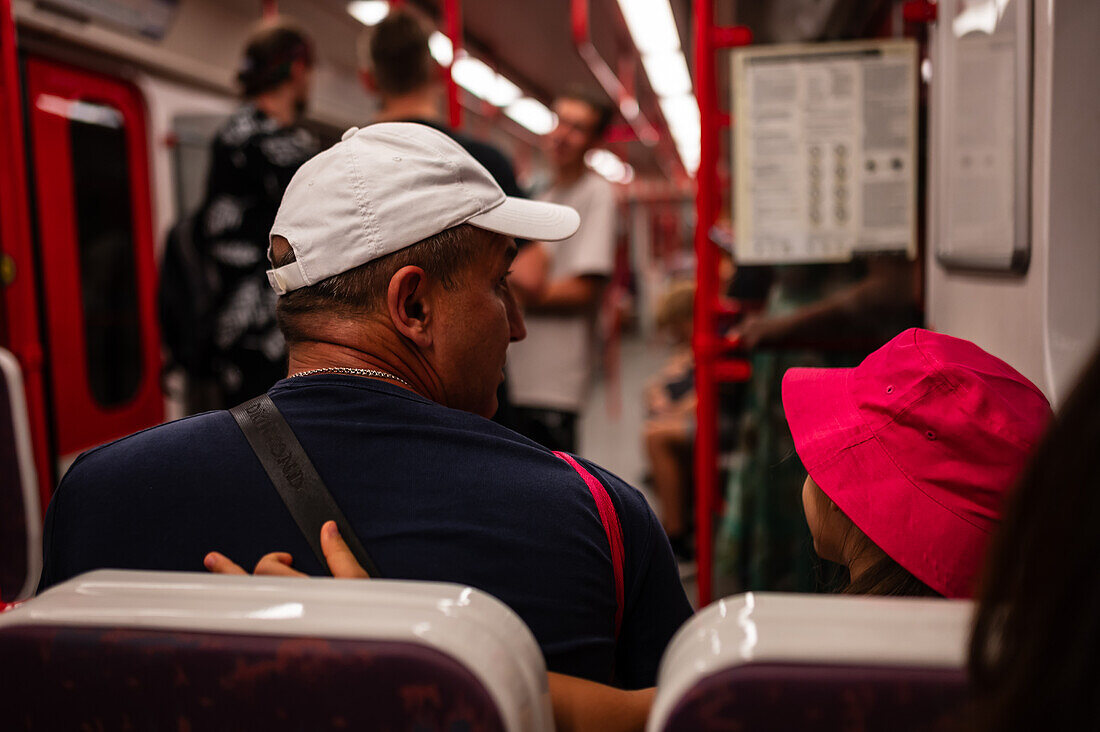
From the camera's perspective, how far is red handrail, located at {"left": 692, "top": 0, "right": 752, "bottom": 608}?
87.9 inches

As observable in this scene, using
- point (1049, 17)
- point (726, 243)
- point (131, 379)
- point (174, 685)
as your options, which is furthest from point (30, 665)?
point (131, 379)

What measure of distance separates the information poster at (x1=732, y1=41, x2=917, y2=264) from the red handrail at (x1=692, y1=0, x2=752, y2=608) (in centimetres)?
7

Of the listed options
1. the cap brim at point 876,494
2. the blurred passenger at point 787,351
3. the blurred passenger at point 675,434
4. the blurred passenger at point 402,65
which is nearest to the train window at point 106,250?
the blurred passenger at point 402,65

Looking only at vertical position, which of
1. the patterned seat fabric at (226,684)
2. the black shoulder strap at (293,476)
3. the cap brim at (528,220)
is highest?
the cap brim at (528,220)

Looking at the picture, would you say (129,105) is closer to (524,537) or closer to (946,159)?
(946,159)

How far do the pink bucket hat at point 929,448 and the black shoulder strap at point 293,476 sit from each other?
0.52 metres

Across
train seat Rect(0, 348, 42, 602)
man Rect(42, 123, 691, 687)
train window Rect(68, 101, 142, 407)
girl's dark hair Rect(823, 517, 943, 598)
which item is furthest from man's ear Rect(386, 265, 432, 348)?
train window Rect(68, 101, 142, 407)

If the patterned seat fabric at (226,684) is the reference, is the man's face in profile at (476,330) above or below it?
above

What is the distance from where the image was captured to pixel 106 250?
4.45 m

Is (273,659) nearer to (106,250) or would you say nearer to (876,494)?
(876,494)

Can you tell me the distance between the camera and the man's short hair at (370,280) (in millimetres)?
1101

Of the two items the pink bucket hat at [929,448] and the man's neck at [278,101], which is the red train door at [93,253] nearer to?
the man's neck at [278,101]

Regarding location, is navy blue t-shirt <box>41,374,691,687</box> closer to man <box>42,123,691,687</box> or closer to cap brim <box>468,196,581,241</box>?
man <box>42,123,691,687</box>

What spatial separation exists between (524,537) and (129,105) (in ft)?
14.6
